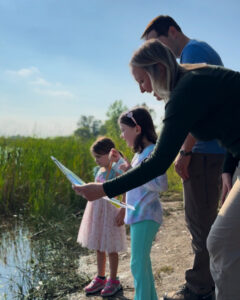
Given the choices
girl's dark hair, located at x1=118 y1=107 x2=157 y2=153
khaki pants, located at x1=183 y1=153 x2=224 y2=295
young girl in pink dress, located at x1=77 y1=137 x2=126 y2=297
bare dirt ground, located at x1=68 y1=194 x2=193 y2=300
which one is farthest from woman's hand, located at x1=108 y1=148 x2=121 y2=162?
bare dirt ground, located at x1=68 y1=194 x2=193 y2=300

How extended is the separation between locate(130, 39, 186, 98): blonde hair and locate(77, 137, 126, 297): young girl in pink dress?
4.79 feet

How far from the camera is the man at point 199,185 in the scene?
258cm

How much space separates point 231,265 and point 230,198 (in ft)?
0.93

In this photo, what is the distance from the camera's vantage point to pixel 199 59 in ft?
8.32

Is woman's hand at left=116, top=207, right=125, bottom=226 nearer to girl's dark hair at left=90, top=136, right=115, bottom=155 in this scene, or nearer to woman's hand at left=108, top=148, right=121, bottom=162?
woman's hand at left=108, top=148, right=121, bottom=162

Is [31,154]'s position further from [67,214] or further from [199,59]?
[199,59]

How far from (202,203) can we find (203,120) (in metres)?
1.04

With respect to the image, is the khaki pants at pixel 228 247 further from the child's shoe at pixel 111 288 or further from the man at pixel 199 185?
the child's shoe at pixel 111 288

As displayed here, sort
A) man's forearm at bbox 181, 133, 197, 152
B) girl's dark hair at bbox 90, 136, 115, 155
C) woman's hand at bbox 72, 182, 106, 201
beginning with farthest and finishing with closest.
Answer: girl's dark hair at bbox 90, 136, 115, 155 → man's forearm at bbox 181, 133, 197, 152 → woman's hand at bbox 72, 182, 106, 201

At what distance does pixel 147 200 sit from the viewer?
8.11ft

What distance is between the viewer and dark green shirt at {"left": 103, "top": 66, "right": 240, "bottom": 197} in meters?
1.65

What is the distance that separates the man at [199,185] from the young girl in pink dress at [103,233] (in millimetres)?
564

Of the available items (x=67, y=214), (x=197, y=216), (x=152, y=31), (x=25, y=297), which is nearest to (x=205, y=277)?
(x=197, y=216)

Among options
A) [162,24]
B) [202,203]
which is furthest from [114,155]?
[162,24]
